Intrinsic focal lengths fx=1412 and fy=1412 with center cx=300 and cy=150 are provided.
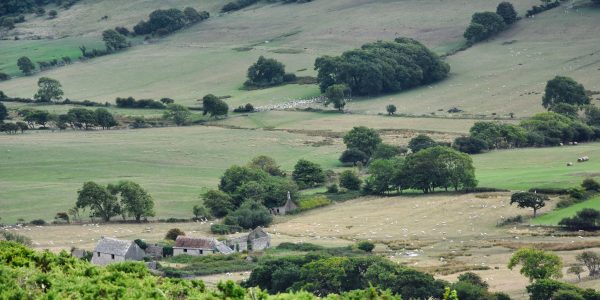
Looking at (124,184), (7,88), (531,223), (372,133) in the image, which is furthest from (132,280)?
(7,88)

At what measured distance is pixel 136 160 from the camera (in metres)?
111

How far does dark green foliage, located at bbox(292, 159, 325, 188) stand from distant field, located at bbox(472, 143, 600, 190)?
11360 mm

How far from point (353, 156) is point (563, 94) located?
2793 centimetres

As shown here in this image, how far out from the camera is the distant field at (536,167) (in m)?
93.3

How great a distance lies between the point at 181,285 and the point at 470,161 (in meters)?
58.4

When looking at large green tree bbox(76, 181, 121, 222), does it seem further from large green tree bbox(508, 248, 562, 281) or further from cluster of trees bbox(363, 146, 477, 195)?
large green tree bbox(508, 248, 562, 281)

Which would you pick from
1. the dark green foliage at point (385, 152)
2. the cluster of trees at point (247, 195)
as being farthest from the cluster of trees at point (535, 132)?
the cluster of trees at point (247, 195)

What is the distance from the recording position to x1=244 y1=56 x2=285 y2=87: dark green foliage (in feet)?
510

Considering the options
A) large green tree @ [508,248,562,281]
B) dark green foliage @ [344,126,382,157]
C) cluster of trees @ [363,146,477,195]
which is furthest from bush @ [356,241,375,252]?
dark green foliage @ [344,126,382,157]

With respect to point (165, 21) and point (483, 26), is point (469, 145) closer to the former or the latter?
point (483, 26)

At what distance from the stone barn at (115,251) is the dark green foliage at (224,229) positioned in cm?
901

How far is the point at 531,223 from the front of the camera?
82.1m

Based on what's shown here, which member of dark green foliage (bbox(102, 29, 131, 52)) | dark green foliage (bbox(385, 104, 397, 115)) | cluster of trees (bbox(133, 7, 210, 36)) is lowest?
dark green foliage (bbox(385, 104, 397, 115))

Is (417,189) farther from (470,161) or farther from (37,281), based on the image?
(37,281)
